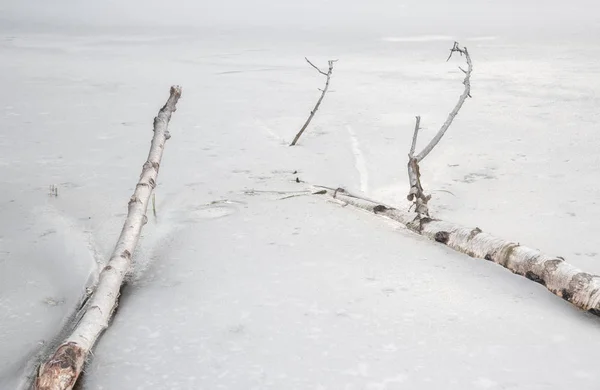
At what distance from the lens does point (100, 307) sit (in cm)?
239

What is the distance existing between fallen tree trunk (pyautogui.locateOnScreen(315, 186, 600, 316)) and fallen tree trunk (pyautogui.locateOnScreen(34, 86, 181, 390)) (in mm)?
1381

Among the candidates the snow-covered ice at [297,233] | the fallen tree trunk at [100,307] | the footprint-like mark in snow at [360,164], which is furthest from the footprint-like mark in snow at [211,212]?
the footprint-like mark in snow at [360,164]

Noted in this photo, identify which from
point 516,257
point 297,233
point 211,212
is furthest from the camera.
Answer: point 211,212

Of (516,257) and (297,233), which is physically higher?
(516,257)

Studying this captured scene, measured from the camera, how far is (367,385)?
209 cm

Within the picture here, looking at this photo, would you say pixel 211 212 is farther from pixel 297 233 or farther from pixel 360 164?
pixel 360 164

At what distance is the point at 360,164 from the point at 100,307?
3267 mm

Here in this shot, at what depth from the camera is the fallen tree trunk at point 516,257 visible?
2529mm

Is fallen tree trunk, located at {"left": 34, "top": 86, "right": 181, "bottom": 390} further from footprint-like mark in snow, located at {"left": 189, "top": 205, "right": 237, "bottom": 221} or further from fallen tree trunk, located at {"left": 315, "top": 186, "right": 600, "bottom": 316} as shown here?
fallen tree trunk, located at {"left": 315, "top": 186, "right": 600, "bottom": 316}

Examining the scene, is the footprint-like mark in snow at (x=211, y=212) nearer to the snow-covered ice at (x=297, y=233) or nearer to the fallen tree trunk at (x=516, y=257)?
the snow-covered ice at (x=297, y=233)

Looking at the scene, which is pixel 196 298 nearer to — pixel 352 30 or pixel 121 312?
pixel 121 312

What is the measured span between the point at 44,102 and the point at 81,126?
5.09 ft

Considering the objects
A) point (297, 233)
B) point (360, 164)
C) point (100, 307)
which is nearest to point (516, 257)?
point (297, 233)

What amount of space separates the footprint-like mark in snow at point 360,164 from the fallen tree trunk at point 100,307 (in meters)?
1.71
